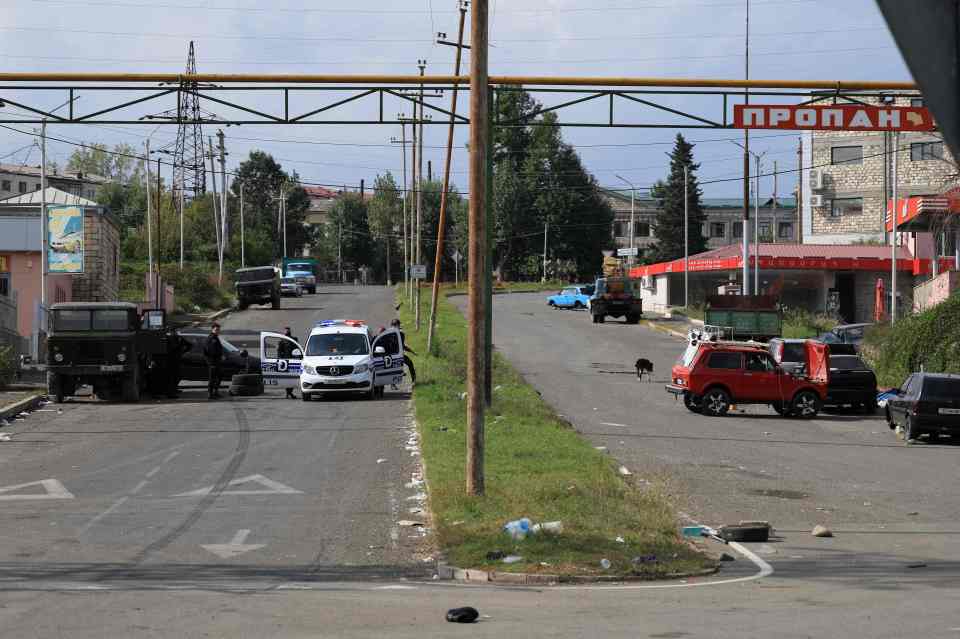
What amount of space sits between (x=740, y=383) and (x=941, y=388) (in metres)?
6.04

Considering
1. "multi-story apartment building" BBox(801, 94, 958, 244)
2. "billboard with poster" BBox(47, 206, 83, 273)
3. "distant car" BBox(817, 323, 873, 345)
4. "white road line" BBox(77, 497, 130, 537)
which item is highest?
"multi-story apartment building" BBox(801, 94, 958, 244)

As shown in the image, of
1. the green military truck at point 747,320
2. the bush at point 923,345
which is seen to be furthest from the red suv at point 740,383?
the green military truck at point 747,320

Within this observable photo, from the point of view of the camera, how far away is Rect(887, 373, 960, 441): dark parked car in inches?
1031

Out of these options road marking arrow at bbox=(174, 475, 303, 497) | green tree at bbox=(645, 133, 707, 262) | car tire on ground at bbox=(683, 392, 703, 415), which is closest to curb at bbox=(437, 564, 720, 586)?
road marking arrow at bbox=(174, 475, 303, 497)

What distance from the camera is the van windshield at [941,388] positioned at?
86.2 feet

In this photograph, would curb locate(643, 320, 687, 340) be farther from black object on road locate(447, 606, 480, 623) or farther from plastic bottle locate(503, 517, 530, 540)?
black object on road locate(447, 606, 480, 623)

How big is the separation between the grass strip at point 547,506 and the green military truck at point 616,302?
4073cm

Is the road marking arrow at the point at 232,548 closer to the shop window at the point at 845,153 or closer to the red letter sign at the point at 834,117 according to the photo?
the red letter sign at the point at 834,117

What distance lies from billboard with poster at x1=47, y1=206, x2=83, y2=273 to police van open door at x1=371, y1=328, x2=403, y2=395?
57.4 feet

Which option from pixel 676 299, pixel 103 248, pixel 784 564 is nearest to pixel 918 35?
pixel 784 564

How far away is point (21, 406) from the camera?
27688mm

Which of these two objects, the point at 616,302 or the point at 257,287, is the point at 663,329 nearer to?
the point at 616,302

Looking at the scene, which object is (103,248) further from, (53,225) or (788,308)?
(788,308)

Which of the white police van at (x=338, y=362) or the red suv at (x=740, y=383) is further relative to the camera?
Answer: the red suv at (x=740, y=383)
